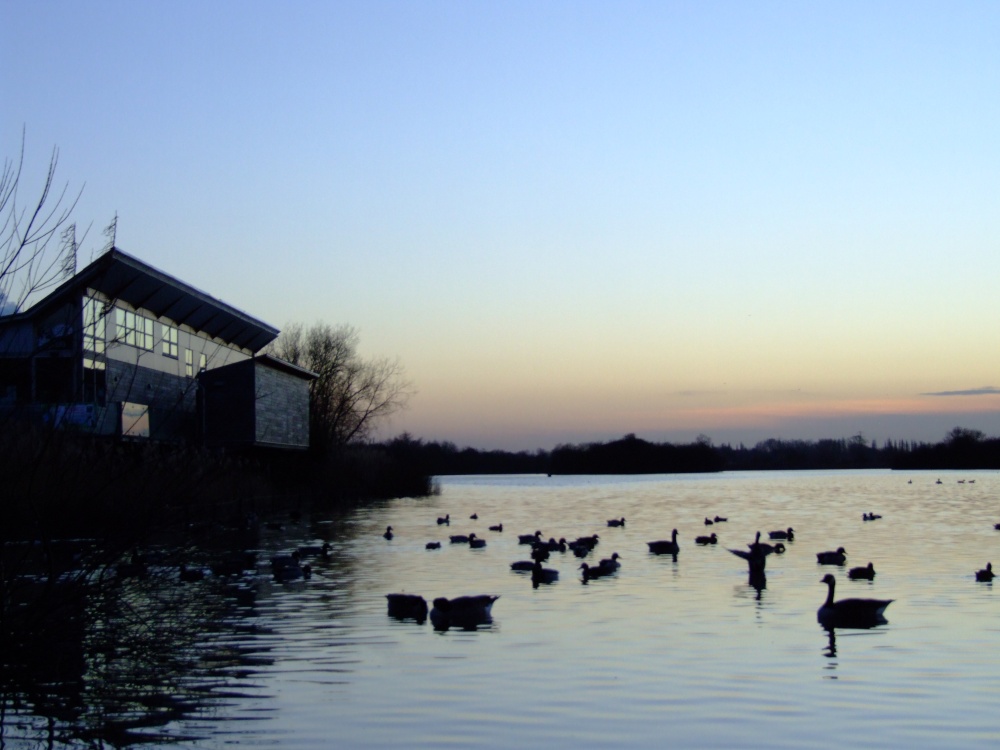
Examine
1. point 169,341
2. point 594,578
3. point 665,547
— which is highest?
point 169,341

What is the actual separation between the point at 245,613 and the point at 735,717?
11025 mm

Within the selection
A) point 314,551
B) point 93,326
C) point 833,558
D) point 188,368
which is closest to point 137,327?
point 188,368

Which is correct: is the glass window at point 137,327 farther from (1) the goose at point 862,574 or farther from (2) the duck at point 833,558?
(1) the goose at point 862,574

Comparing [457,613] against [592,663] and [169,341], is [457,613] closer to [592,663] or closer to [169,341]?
[592,663]

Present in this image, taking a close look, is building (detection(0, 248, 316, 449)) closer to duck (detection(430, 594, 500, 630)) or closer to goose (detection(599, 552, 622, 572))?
goose (detection(599, 552, 622, 572))

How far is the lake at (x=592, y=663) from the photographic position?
11492 mm

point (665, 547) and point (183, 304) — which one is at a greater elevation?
point (183, 304)

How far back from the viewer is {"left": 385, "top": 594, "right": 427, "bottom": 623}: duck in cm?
1942

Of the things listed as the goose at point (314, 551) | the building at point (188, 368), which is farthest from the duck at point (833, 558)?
the building at point (188, 368)

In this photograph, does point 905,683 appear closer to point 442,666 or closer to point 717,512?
point 442,666

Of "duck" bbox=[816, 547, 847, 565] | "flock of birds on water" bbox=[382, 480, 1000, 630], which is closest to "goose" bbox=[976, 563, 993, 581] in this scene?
"flock of birds on water" bbox=[382, 480, 1000, 630]

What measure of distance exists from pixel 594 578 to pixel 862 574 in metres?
6.25

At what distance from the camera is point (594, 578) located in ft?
88.3

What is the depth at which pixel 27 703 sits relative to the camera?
12711 millimetres
